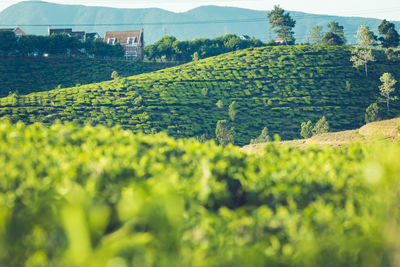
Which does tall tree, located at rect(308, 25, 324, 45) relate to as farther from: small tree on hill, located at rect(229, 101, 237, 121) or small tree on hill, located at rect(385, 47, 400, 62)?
small tree on hill, located at rect(229, 101, 237, 121)

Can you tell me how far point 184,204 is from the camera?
2.76 m

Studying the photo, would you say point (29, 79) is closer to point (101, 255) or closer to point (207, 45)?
point (207, 45)

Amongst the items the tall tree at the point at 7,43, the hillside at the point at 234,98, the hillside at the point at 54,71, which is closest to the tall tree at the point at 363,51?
the hillside at the point at 234,98

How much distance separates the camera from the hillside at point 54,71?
5219 centimetres

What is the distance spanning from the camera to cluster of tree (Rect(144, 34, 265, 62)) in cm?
7181

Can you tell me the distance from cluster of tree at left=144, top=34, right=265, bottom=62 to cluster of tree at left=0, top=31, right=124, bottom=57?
6790 mm

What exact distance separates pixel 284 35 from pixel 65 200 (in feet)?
258

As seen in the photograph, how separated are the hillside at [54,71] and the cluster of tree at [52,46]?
2.51 m

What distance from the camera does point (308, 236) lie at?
7.70 feet

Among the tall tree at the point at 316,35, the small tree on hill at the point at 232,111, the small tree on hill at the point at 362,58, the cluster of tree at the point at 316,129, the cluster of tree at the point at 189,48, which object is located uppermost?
the tall tree at the point at 316,35

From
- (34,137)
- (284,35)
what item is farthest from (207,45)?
(34,137)

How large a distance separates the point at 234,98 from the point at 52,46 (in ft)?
117

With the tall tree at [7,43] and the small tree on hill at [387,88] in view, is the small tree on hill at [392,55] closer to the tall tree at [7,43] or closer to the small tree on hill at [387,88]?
the small tree on hill at [387,88]

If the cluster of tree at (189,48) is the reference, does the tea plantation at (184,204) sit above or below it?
below
